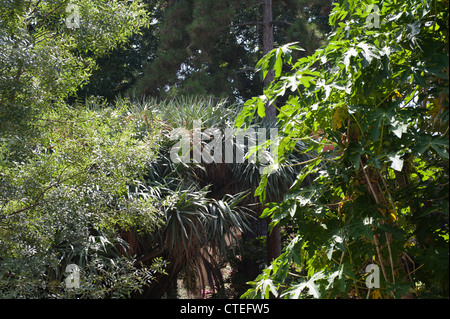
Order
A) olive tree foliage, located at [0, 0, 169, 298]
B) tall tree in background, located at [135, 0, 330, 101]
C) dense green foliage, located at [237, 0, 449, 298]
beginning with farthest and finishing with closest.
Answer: tall tree in background, located at [135, 0, 330, 101]
olive tree foliage, located at [0, 0, 169, 298]
dense green foliage, located at [237, 0, 449, 298]

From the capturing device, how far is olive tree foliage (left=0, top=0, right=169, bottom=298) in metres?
2.81

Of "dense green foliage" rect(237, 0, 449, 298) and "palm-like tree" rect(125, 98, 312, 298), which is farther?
"palm-like tree" rect(125, 98, 312, 298)

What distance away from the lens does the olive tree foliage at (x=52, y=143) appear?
281 centimetres

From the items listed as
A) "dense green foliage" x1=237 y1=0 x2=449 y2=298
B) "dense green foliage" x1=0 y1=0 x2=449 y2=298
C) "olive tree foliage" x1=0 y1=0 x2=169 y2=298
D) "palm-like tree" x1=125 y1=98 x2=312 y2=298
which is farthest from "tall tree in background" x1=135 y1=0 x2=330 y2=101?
"dense green foliage" x1=237 y1=0 x2=449 y2=298

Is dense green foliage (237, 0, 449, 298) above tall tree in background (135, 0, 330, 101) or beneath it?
beneath

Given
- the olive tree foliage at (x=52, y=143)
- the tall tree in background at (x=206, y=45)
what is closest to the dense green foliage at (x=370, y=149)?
the olive tree foliage at (x=52, y=143)

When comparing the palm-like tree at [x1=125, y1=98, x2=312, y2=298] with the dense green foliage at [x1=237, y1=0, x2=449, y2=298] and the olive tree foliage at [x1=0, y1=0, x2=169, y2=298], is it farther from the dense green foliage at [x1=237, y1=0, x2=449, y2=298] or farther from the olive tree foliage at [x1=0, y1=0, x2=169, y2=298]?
the dense green foliage at [x1=237, y1=0, x2=449, y2=298]

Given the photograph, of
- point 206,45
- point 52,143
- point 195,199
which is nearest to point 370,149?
point 52,143

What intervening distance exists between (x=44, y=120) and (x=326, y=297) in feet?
6.87

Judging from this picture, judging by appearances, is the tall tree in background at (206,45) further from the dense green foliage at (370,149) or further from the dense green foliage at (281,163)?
the dense green foliage at (370,149)

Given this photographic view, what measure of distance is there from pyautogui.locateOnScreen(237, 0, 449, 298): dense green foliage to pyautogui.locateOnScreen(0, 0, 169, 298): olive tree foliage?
57.6 inches

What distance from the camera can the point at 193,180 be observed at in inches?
243

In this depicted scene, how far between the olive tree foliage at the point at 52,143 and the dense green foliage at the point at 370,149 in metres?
1.46

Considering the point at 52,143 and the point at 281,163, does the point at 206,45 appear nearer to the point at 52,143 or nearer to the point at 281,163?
the point at 52,143
